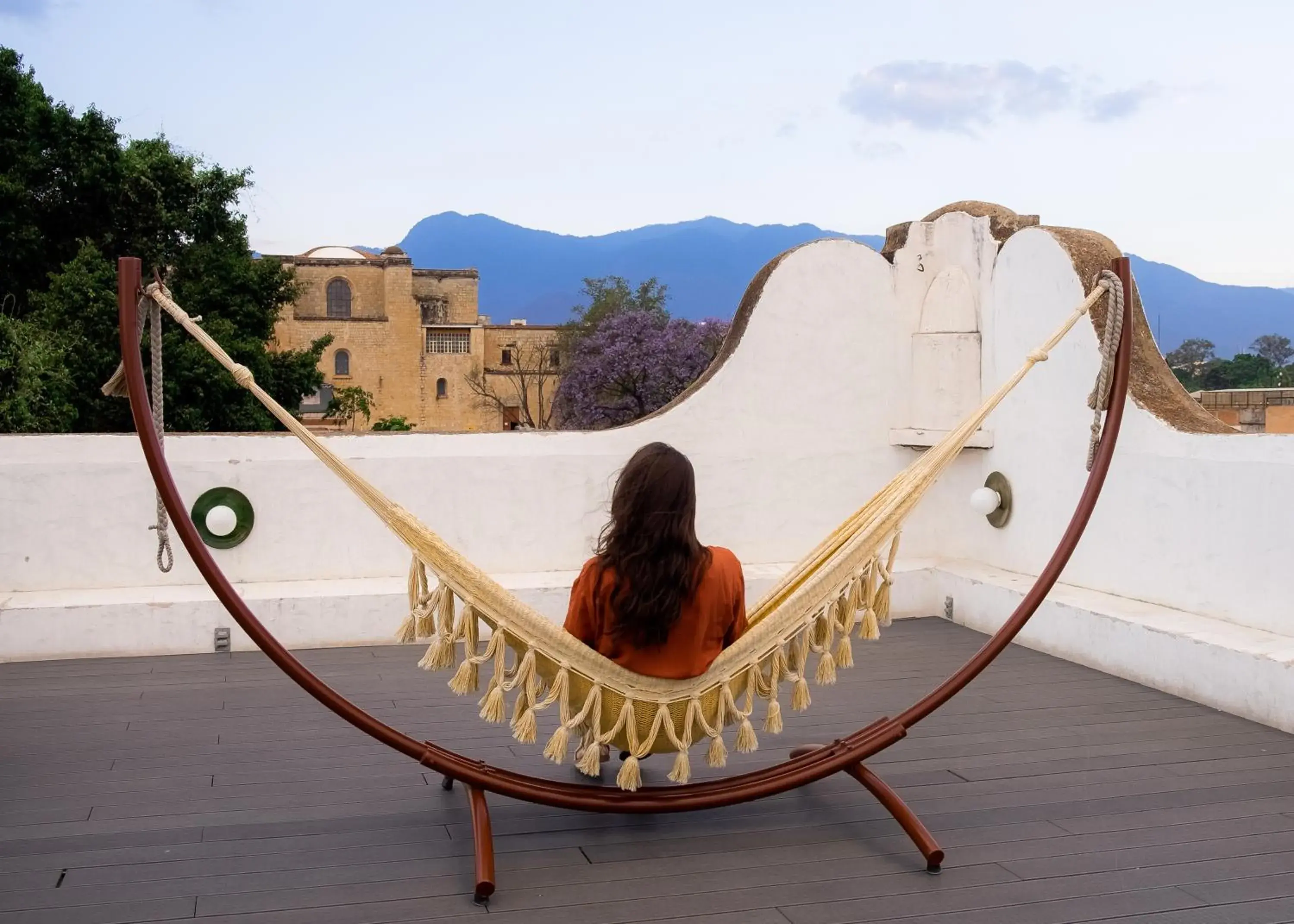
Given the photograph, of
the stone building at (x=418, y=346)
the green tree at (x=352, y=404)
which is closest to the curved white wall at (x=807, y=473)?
the green tree at (x=352, y=404)

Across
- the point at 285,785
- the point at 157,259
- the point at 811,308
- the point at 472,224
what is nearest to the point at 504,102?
the point at 157,259

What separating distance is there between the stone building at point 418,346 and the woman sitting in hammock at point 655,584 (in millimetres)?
40289

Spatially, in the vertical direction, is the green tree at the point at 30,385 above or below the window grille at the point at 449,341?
below

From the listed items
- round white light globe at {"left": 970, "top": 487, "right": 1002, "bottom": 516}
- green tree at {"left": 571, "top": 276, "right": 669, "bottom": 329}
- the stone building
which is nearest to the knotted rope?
round white light globe at {"left": 970, "top": 487, "right": 1002, "bottom": 516}

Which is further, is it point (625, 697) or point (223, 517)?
point (223, 517)

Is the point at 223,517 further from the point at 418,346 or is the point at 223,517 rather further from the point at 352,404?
the point at 418,346

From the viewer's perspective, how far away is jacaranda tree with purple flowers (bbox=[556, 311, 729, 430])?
24.6 metres

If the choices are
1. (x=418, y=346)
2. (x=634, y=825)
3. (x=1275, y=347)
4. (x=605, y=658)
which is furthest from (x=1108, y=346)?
(x=1275, y=347)

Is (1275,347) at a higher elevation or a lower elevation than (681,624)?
higher

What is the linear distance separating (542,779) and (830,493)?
3.13 meters

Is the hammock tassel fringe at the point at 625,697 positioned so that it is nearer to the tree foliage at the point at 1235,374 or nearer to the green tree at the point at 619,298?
the tree foliage at the point at 1235,374

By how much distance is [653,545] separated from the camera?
2668mm

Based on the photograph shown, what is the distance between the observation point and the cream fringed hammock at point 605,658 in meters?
2.65

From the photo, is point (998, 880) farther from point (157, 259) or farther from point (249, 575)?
point (157, 259)
